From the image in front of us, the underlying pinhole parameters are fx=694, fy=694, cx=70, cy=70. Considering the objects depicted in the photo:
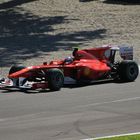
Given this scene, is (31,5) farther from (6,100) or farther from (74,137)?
(74,137)

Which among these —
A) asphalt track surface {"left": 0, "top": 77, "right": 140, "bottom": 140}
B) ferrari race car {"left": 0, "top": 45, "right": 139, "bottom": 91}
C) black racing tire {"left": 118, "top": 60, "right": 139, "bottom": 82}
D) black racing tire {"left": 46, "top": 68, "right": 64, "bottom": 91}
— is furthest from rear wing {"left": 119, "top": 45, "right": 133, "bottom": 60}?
black racing tire {"left": 46, "top": 68, "right": 64, "bottom": 91}

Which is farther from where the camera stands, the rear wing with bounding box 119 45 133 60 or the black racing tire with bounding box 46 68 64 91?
the rear wing with bounding box 119 45 133 60

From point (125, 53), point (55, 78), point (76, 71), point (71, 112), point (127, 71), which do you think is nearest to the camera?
point (71, 112)

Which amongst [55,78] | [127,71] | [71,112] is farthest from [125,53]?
[71,112]

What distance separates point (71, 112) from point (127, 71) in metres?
4.54

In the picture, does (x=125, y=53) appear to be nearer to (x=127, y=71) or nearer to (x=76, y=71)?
(x=127, y=71)

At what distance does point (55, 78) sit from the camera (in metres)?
15.9

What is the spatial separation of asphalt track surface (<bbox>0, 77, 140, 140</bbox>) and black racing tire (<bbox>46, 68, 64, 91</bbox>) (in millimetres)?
169

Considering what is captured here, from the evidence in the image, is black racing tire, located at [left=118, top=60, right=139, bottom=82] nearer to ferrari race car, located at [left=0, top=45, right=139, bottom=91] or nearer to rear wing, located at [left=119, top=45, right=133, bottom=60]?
ferrari race car, located at [left=0, top=45, right=139, bottom=91]

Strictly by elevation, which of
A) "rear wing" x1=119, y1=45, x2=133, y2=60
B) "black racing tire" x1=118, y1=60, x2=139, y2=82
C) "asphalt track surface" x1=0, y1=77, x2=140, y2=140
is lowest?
"asphalt track surface" x1=0, y1=77, x2=140, y2=140

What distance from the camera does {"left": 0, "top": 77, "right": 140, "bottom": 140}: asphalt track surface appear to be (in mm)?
11227

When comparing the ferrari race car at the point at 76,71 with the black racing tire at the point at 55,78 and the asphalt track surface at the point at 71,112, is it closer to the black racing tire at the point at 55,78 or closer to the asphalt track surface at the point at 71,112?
the black racing tire at the point at 55,78

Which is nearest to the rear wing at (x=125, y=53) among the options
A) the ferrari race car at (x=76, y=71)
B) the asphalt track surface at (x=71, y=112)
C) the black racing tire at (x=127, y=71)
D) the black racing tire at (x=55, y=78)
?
the ferrari race car at (x=76, y=71)

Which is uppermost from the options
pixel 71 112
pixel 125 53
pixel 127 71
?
pixel 125 53
